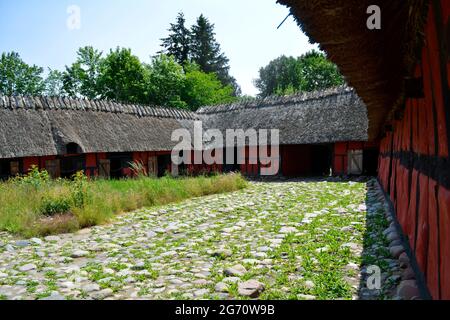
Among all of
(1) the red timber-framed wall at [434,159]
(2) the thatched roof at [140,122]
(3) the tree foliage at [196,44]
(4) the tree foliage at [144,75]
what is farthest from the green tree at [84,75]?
(1) the red timber-framed wall at [434,159]

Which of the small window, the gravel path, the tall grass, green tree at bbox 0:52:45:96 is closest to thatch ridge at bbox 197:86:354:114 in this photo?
the small window

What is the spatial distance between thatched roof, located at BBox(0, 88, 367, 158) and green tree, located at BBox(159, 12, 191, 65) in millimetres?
23753

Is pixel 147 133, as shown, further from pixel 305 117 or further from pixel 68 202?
pixel 68 202

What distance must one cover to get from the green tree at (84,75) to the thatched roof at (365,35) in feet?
118

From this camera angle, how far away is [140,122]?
62.7 feet

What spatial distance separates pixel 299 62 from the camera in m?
47.6

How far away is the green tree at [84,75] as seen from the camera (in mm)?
36531

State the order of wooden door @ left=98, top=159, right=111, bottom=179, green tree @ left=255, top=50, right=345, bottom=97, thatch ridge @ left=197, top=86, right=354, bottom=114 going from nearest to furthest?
wooden door @ left=98, top=159, right=111, bottom=179 → thatch ridge @ left=197, top=86, right=354, bottom=114 → green tree @ left=255, top=50, right=345, bottom=97

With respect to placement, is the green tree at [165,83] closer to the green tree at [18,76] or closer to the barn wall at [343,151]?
the green tree at [18,76]

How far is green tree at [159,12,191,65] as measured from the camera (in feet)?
144

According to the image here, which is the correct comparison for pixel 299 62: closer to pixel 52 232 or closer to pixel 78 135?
pixel 78 135

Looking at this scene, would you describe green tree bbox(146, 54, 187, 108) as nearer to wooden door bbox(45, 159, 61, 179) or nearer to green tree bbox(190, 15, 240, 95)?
green tree bbox(190, 15, 240, 95)
